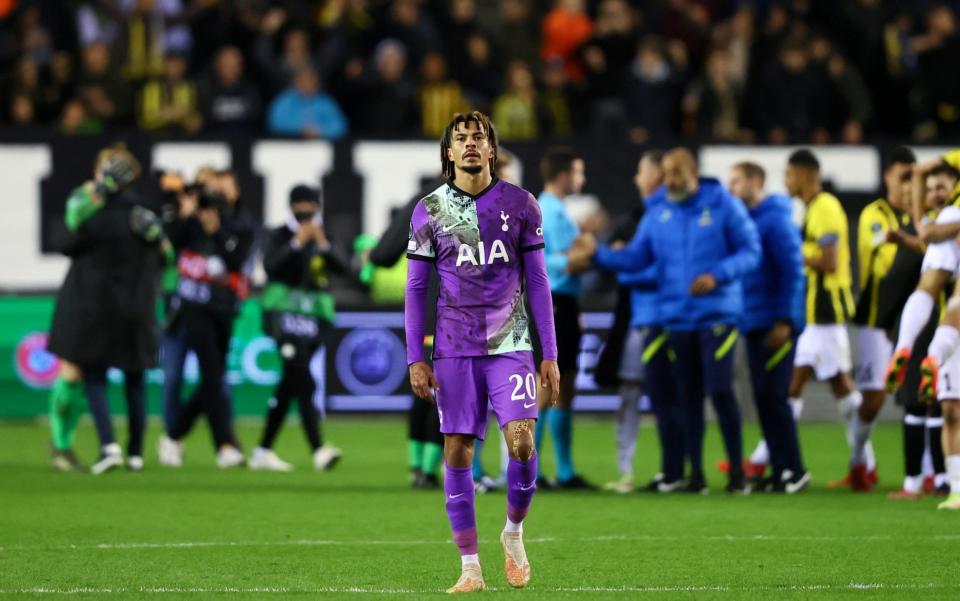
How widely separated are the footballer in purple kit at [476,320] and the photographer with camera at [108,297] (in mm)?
5928

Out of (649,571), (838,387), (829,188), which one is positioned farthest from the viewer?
(829,188)

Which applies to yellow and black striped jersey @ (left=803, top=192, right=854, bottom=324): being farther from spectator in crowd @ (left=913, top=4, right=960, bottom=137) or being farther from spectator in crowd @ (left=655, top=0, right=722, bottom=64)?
spectator in crowd @ (left=655, top=0, right=722, bottom=64)

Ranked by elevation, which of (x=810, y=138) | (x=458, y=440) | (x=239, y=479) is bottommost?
(x=239, y=479)

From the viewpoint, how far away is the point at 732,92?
21172 millimetres

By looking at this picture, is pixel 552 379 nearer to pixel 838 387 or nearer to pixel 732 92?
pixel 838 387

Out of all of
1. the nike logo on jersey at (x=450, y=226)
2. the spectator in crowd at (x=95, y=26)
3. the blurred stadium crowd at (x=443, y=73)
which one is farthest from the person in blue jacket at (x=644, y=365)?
the spectator in crowd at (x=95, y=26)

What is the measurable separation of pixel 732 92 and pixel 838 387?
8744 millimetres

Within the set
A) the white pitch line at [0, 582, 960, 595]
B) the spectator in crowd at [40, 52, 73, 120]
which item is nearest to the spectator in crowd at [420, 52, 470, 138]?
the spectator in crowd at [40, 52, 73, 120]

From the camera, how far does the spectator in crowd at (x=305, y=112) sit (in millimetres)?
20125

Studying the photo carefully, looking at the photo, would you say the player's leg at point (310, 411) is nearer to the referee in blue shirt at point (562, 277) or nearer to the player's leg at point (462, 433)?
the referee in blue shirt at point (562, 277)

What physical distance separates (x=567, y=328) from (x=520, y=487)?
456 cm

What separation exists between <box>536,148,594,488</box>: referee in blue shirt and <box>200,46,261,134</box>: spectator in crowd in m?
8.18

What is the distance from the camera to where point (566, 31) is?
22219 mm

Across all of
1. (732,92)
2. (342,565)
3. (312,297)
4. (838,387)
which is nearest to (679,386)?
(838,387)
